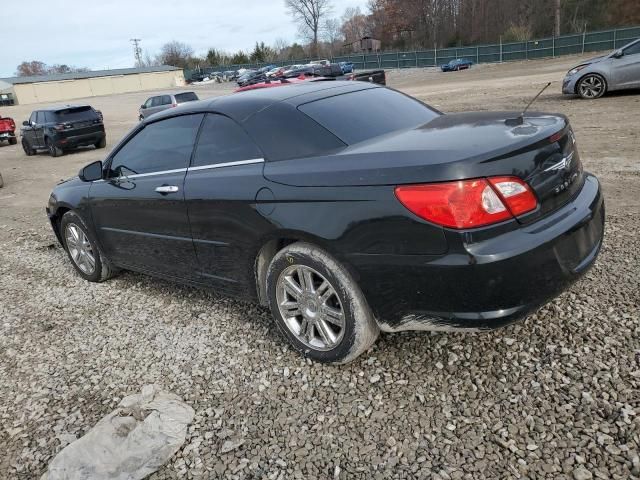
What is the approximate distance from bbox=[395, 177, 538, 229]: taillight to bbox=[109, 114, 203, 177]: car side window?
1842mm

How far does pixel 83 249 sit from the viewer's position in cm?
491

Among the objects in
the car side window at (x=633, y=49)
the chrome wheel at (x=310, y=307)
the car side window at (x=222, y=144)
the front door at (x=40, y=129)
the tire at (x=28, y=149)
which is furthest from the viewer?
the tire at (x=28, y=149)

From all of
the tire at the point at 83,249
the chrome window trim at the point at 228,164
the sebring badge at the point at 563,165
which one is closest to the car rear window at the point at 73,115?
the tire at the point at 83,249

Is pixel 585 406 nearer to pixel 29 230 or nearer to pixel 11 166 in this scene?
pixel 29 230

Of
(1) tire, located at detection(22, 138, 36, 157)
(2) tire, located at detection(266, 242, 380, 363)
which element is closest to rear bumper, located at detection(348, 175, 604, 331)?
(2) tire, located at detection(266, 242, 380, 363)

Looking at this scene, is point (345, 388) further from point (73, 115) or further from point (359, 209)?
point (73, 115)

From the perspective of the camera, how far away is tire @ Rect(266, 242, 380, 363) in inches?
109

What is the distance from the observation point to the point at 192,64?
97.3 m

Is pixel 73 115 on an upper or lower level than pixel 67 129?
upper

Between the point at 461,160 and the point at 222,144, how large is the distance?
165 centimetres

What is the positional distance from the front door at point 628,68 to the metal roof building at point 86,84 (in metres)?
74.5

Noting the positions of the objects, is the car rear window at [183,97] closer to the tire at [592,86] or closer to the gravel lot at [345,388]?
the tire at [592,86]

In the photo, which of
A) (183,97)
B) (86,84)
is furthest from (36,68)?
(183,97)

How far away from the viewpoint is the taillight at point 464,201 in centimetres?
235
